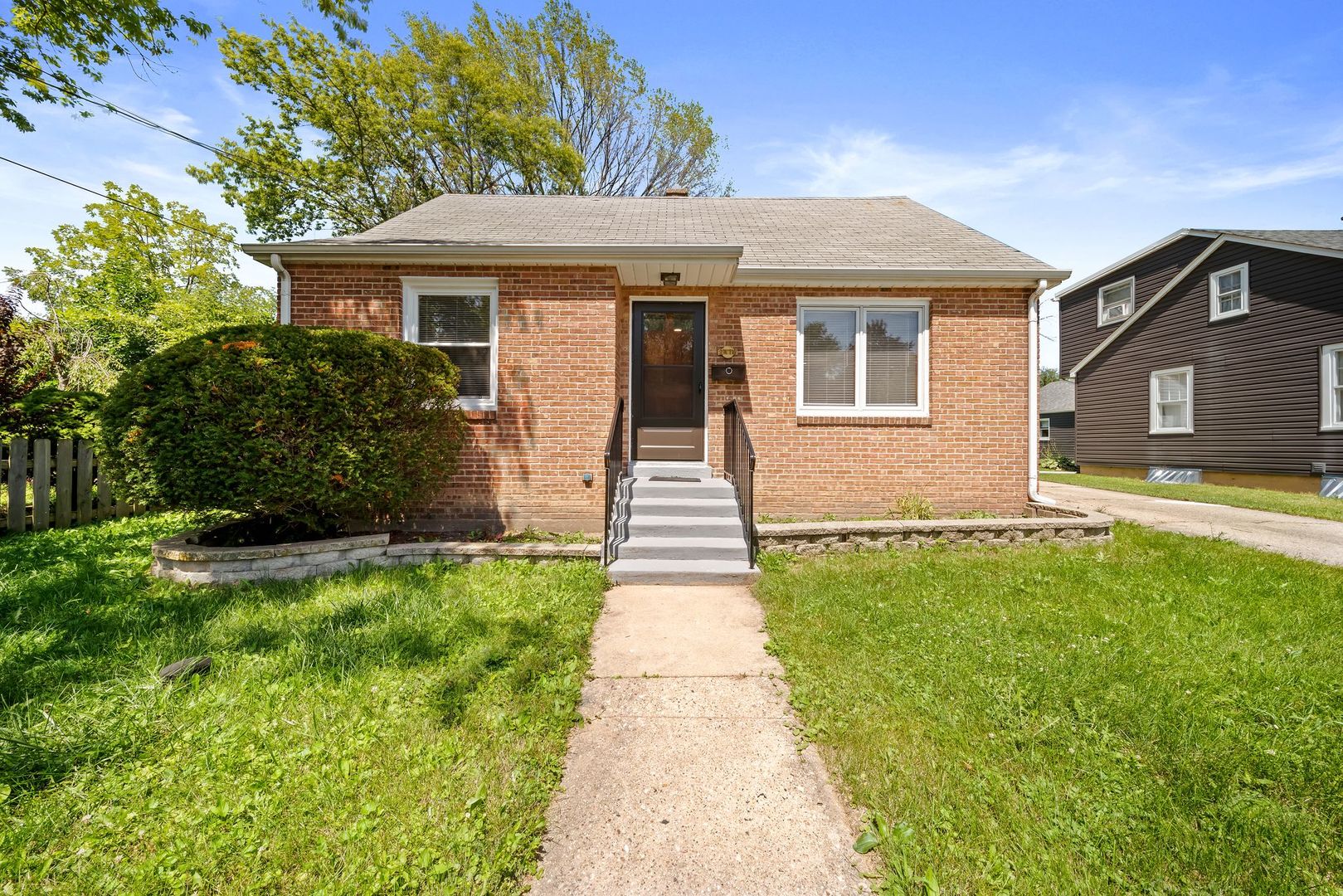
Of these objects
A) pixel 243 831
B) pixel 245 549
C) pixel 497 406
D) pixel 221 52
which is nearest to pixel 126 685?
pixel 243 831

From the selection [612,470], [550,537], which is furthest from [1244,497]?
[550,537]

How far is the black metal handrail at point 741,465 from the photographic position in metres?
5.22

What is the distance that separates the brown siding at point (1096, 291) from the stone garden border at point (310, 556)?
1860cm

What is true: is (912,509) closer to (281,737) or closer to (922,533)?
(922,533)

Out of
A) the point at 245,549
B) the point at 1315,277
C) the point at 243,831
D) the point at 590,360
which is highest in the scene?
the point at 1315,277

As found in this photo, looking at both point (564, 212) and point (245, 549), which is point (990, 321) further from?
point (245, 549)

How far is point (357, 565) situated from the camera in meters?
4.87

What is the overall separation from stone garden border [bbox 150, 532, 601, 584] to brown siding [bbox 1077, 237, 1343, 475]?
644 inches

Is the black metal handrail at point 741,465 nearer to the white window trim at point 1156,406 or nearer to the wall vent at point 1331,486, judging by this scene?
the wall vent at point 1331,486

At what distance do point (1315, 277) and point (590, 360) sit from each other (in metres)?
16.0

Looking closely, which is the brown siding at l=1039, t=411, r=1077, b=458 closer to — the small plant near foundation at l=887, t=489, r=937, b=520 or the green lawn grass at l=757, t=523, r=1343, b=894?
the small plant near foundation at l=887, t=489, r=937, b=520

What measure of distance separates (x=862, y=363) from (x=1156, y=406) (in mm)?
14007

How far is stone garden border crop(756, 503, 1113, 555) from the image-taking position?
18.6 feet

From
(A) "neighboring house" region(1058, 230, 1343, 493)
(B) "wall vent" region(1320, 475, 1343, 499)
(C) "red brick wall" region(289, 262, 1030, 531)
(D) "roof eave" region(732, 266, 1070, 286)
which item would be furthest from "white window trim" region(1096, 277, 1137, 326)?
(C) "red brick wall" region(289, 262, 1030, 531)
